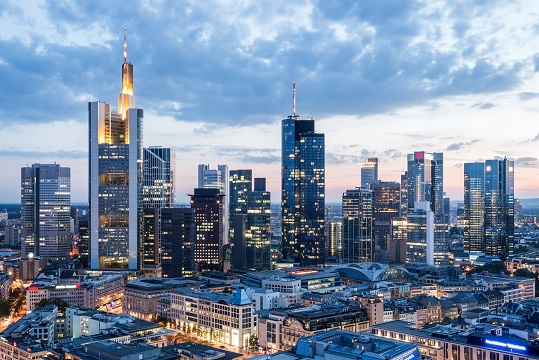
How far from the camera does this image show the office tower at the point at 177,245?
169875mm

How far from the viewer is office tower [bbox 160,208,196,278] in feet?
557

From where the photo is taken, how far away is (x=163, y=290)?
430ft

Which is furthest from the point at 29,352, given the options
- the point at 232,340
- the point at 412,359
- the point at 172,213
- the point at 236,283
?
the point at 172,213

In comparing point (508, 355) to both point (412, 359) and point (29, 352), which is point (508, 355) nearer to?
point (412, 359)

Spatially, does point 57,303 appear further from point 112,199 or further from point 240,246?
point 240,246

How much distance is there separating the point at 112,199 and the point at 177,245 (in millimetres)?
27501

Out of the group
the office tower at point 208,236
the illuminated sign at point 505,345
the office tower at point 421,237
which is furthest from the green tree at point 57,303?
the office tower at point 421,237

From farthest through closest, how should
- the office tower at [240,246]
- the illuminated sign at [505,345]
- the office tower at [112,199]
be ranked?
the office tower at [240,246]
the office tower at [112,199]
the illuminated sign at [505,345]

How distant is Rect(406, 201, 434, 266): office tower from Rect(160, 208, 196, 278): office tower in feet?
246

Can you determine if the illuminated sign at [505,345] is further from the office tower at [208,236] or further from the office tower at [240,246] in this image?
Answer: the office tower at [240,246]

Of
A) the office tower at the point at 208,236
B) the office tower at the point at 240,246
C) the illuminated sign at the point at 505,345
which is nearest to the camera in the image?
the illuminated sign at the point at 505,345

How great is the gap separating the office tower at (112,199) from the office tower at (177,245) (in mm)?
14943

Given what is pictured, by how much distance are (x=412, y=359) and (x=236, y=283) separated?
88663mm

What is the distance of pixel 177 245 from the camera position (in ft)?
559
